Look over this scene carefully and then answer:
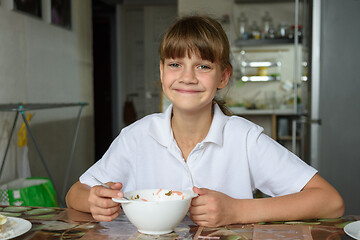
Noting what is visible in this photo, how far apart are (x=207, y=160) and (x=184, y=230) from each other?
0.37m

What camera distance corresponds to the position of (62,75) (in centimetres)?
380

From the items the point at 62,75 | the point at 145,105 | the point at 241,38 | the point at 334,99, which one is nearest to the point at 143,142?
the point at 334,99

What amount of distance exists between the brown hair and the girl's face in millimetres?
17

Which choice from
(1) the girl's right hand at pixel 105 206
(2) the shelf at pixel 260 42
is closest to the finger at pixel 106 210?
(1) the girl's right hand at pixel 105 206

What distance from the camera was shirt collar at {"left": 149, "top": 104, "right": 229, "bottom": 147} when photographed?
47.1 inches

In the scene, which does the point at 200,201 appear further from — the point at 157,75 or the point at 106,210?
the point at 157,75

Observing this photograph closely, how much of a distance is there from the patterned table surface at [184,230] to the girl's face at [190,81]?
325mm

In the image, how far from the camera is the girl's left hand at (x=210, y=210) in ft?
2.87

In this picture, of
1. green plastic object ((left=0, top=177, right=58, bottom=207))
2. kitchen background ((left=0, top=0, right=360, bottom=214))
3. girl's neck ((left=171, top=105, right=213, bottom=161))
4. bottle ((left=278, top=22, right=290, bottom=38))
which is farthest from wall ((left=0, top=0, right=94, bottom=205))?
bottle ((left=278, top=22, right=290, bottom=38))

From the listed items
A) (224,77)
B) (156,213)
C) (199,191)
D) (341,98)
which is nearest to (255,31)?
(341,98)

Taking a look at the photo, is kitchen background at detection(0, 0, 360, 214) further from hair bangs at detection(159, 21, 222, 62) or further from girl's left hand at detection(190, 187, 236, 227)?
girl's left hand at detection(190, 187, 236, 227)

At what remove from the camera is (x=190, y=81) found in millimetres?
1096

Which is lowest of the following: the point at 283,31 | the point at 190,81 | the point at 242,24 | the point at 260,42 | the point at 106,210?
the point at 106,210

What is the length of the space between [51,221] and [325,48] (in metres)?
1.83
